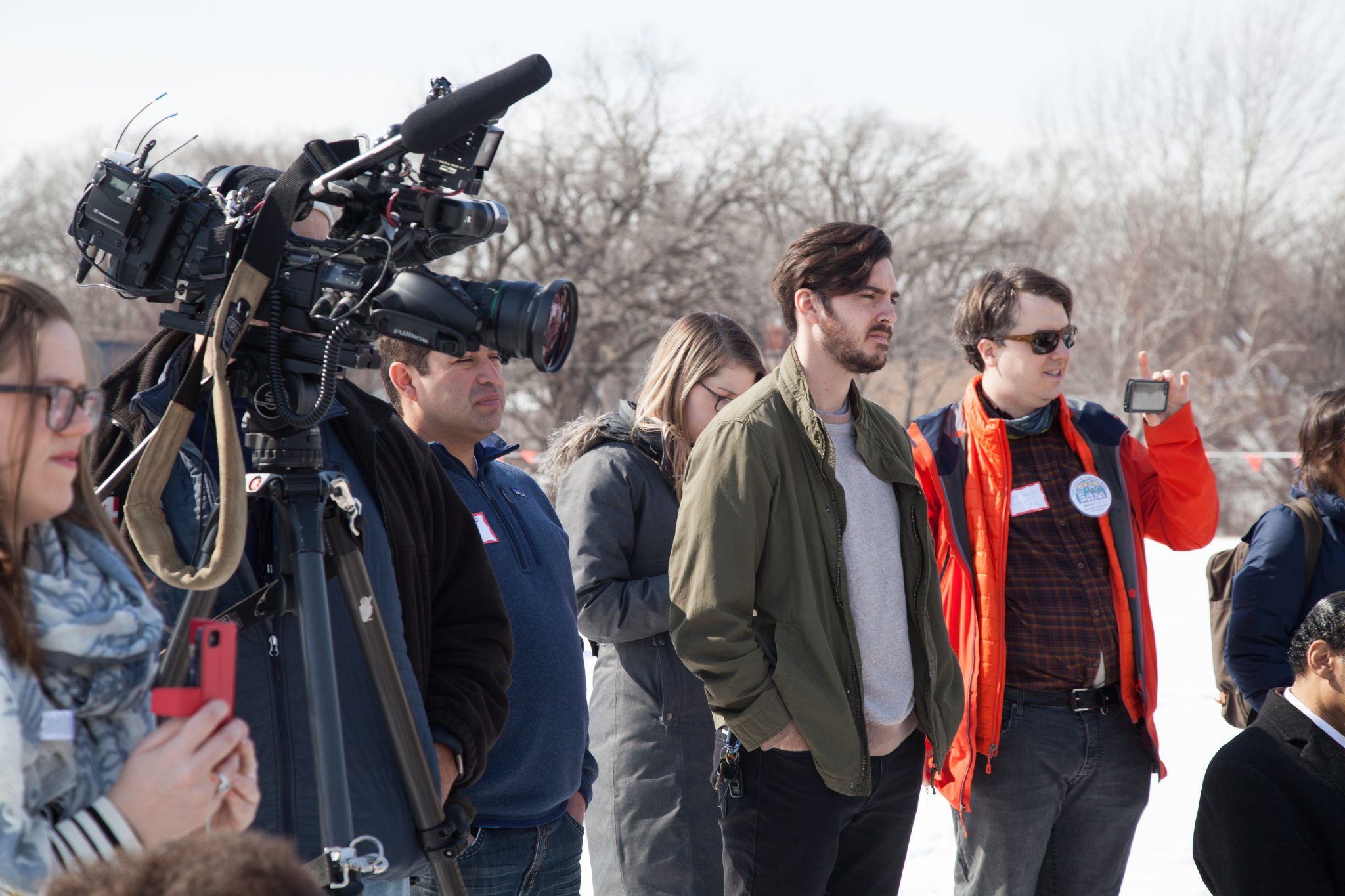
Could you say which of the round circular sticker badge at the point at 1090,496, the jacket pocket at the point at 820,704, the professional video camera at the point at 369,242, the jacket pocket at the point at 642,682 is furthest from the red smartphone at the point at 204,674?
the round circular sticker badge at the point at 1090,496

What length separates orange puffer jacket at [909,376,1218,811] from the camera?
10.5 feet

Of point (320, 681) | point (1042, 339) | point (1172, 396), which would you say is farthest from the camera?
point (1172, 396)

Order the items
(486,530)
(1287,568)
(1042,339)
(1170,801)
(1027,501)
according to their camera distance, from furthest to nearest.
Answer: (1170,801)
(1042,339)
(1027,501)
(1287,568)
(486,530)

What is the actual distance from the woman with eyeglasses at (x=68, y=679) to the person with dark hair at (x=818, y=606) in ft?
4.75

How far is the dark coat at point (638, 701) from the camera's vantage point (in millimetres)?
3043

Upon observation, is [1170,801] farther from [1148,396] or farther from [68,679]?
[68,679]

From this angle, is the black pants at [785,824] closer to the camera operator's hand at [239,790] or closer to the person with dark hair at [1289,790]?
the person with dark hair at [1289,790]

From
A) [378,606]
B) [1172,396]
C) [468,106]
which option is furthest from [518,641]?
[1172,396]

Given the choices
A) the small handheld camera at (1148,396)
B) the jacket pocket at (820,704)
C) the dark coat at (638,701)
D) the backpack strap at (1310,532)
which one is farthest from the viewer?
the small handheld camera at (1148,396)

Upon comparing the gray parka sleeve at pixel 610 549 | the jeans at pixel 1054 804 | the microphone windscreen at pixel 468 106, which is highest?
the microphone windscreen at pixel 468 106

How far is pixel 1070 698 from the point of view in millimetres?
3209

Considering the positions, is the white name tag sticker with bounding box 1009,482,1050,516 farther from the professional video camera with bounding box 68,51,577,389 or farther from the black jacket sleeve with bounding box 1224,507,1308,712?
the professional video camera with bounding box 68,51,577,389

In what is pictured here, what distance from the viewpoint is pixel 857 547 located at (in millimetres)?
2842

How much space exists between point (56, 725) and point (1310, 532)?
315 cm
